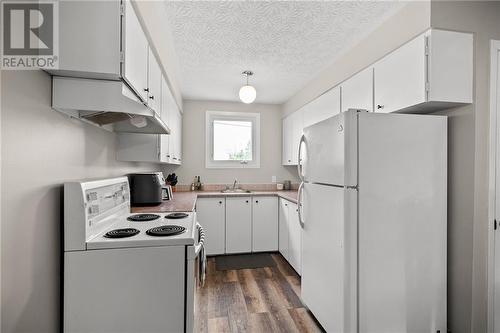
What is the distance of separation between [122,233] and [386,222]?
62.8 inches

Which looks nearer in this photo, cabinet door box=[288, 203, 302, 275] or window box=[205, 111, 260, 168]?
cabinet door box=[288, 203, 302, 275]

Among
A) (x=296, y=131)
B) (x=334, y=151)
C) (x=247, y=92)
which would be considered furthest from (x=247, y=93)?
(x=334, y=151)

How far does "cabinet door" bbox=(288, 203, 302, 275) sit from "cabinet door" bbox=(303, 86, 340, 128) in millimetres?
1102

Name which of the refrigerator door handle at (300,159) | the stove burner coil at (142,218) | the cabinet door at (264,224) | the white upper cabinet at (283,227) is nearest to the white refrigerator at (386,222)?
the refrigerator door handle at (300,159)

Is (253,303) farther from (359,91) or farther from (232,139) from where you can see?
(232,139)

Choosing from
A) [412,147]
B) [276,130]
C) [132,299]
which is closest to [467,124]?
[412,147]

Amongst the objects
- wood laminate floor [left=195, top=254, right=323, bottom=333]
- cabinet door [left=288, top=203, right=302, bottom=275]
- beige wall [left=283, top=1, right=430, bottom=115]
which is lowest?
wood laminate floor [left=195, top=254, right=323, bottom=333]

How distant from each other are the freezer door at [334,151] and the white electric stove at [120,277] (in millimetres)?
1034

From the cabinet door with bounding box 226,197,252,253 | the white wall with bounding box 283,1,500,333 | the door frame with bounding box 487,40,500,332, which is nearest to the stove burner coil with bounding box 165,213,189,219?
the cabinet door with bounding box 226,197,252,253

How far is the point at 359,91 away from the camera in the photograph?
2344 millimetres

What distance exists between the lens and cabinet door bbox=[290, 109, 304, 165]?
3703mm

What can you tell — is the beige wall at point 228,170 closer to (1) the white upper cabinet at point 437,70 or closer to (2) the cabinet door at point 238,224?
(2) the cabinet door at point 238,224

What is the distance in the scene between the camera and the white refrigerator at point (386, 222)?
1.68 metres

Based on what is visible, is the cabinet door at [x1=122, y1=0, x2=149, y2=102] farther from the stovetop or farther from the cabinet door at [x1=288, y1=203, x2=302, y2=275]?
the cabinet door at [x1=288, y1=203, x2=302, y2=275]
